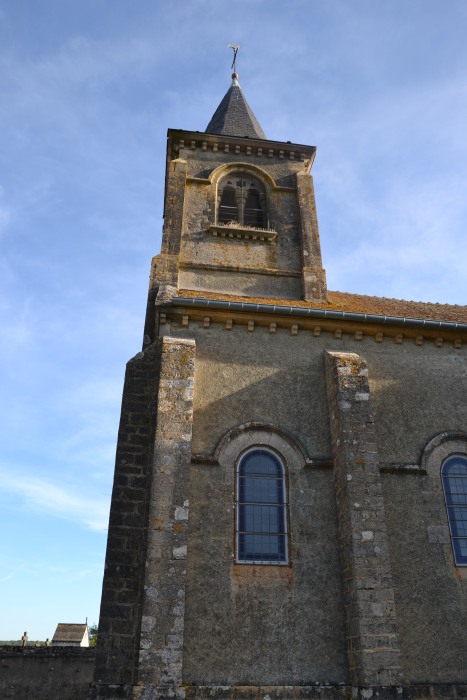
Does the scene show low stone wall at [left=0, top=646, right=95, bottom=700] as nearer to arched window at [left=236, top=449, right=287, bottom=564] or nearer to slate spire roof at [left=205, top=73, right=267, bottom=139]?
arched window at [left=236, top=449, right=287, bottom=564]

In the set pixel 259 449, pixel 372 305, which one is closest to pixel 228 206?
pixel 372 305

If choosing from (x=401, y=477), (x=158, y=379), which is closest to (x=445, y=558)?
(x=401, y=477)

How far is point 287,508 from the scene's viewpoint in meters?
9.23

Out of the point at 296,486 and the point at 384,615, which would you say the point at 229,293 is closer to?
the point at 296,486

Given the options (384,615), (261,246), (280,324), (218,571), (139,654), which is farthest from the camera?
(261,246)

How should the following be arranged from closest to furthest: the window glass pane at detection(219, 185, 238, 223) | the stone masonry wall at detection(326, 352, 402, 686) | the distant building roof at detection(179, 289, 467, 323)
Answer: the stone masonry wall at detection(326, 352, 402, 686) → the distant building roof at detection(179, 289, 467, 323) → the window glass pane at detection(219, 185, 238, 223)

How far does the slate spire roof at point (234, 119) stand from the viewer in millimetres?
16625

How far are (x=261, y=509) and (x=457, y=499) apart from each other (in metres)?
3.59

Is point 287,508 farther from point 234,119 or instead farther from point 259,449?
point 234,119

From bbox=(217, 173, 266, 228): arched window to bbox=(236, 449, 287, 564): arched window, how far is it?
23.4ft

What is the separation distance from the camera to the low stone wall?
16.5 m

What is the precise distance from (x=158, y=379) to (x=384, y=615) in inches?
208

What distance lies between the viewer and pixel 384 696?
7.35 metres

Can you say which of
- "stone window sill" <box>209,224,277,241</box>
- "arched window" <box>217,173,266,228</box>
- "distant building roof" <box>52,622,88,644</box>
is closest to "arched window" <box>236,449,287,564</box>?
"stone window sill" <box>209,224,277,241</box>
